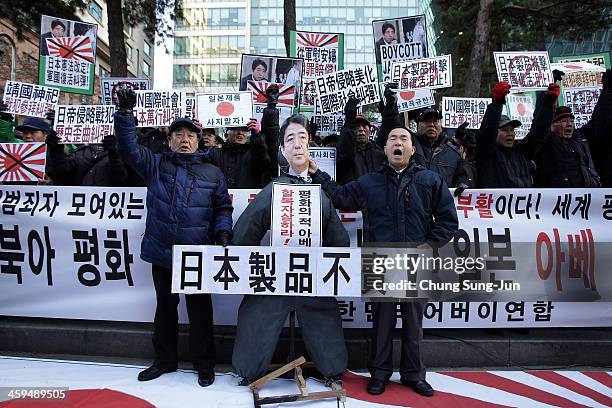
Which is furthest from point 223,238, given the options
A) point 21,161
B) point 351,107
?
point 21,161

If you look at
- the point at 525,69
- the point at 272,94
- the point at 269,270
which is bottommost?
the point at 269,270

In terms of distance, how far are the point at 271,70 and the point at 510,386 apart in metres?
4.76

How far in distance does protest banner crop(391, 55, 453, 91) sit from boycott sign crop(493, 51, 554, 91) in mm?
1001

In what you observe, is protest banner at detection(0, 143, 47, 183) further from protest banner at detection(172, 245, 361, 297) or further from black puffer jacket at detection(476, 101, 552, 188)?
black puffer jacket at detection(476, 101, 552, 188)

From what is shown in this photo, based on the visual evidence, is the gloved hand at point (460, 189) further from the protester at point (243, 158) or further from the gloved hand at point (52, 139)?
the gloved hand at point (52, 139)

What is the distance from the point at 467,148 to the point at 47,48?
575 cm

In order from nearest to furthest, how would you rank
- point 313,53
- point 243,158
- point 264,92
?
point 243,158, point 264,92, point 313,53

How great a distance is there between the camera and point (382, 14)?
212 ft

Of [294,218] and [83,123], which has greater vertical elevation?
[83,123]

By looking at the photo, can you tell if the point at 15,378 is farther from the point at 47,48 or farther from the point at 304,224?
the point at 47,48

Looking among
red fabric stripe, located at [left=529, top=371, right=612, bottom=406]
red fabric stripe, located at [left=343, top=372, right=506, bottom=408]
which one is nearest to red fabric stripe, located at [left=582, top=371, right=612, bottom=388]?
red fabric stripe, located at [left=529, top=371, right=612, bottom=406]

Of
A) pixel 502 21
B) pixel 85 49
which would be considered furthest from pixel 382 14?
pixel 85 49

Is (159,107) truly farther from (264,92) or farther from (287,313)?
(287,313)

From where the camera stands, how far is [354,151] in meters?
4.15
